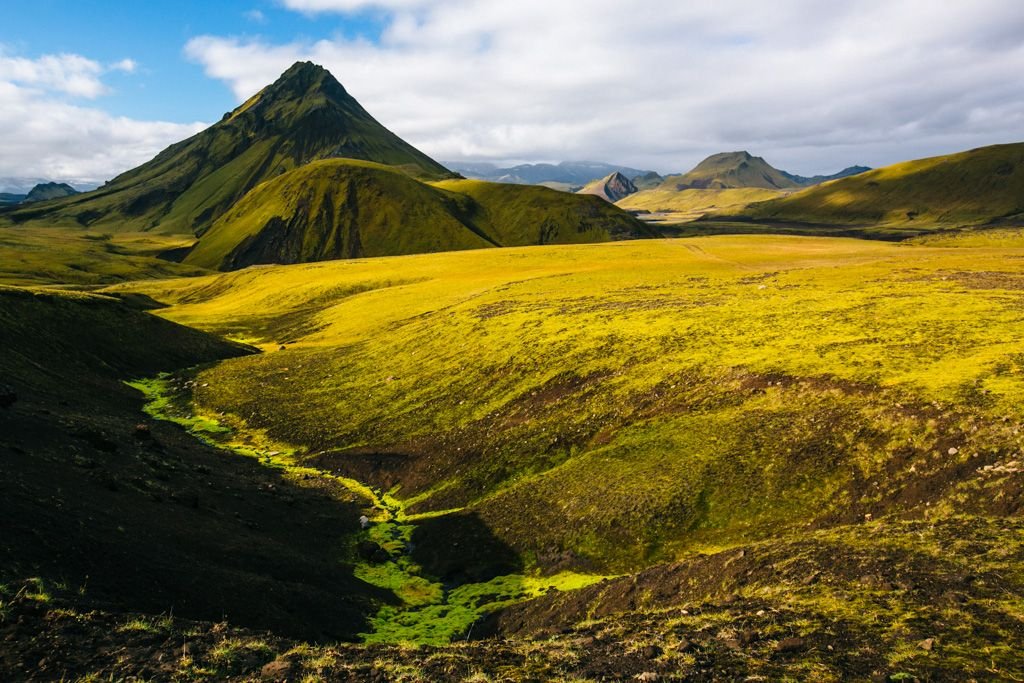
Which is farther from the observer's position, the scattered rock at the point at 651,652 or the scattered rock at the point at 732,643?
the scattered rock at the point at 732,643

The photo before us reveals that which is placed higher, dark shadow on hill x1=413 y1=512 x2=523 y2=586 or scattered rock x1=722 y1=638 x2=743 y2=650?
scattered rock x1=722 y1=638 x2=743 y2=650

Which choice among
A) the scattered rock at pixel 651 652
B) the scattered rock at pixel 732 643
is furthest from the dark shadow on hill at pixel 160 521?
the scattered rock at pixel 732 643

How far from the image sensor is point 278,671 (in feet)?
52.1

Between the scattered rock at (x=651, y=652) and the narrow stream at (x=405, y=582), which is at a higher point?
the scattered rock at (x=651, y=652)

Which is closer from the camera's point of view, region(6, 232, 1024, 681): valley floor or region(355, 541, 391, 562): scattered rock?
region(6, 232, 1024, 681): valley floor

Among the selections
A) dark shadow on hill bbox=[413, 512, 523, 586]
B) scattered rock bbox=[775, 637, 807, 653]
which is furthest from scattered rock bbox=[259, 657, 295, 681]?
dark shadow on hill bbox=[413, 512, 523, 586]

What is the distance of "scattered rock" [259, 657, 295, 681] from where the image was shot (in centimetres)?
1552

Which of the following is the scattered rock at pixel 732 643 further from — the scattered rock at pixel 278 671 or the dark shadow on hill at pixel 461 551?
the dark shadow on hill at pixel 461 551

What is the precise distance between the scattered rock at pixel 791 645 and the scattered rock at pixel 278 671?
1401 centimetres

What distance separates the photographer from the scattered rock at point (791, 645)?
16.1 meters

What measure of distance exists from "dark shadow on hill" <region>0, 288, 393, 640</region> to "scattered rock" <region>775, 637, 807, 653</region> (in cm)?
1795

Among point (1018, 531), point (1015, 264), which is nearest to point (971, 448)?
point (1018, 531)

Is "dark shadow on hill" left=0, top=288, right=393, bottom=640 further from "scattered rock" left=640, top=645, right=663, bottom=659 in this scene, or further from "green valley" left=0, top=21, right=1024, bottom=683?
"scattered rock" left=640, top=645, right=663, bottom=659

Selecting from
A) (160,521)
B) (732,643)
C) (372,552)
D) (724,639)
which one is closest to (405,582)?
(372,552)
